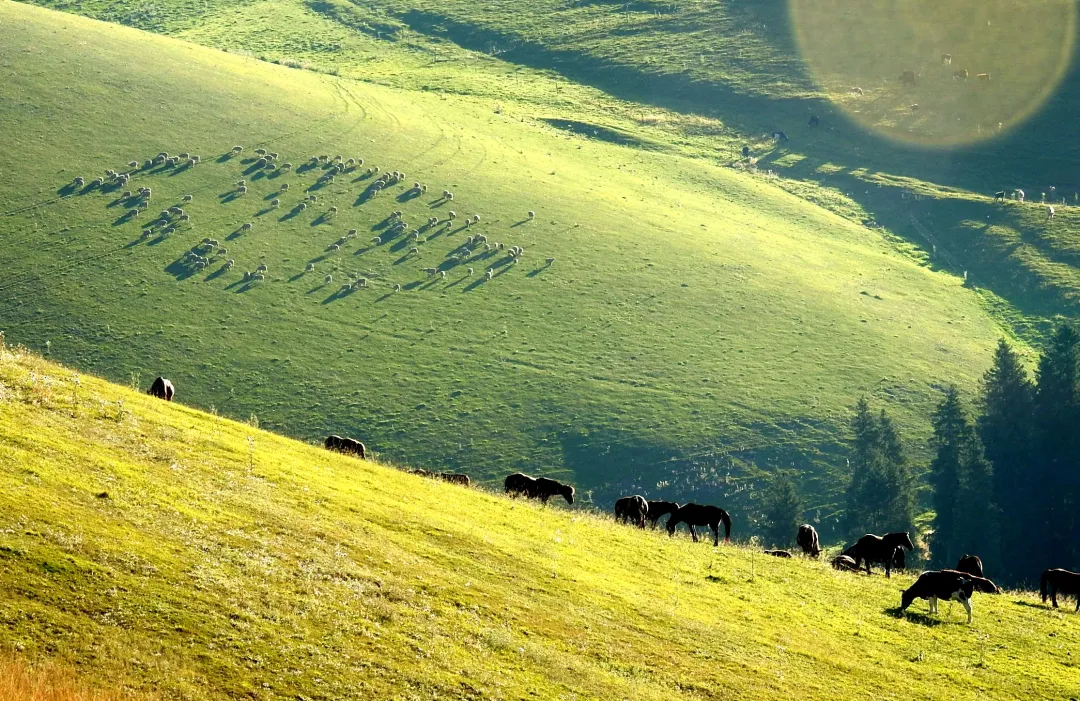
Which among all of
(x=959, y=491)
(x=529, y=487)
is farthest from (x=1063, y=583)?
(x=959, y=491)

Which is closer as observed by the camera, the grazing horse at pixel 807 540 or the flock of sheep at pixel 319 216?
the grazing horse at pixel 807 540

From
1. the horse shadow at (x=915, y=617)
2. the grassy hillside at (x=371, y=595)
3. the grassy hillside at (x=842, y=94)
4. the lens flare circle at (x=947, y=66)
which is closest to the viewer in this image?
the grassy hillside at (x=371, y=595)

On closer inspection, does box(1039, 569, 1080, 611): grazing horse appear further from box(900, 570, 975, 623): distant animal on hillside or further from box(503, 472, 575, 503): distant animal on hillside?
box(503, 472, 575, 503): distant animal on hillside

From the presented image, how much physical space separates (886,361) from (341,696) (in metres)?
91.0

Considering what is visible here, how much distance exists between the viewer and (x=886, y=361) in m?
99.1

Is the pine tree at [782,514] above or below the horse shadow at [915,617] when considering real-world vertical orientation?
below

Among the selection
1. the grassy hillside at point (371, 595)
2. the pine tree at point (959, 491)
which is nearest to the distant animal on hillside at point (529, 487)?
the grassy hillside at point (371, 595)

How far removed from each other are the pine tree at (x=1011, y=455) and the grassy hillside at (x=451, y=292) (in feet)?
18.1

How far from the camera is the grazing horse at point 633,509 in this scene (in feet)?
128

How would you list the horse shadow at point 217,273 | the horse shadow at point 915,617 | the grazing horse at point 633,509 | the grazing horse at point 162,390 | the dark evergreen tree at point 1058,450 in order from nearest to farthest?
1. the horse shadow at point 915,617
2. the grazing horse at point 162,390
3. the grazing horse at point 633,509
4. the dark evergreen tree at point 1058,450
5. the horse shadow at point 217,273

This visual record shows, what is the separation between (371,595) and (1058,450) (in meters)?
82.0

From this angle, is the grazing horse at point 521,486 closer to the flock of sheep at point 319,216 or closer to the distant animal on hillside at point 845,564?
the distant animal on hillside at point 845,564

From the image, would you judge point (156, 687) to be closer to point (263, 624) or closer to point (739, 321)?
point (263, 624)

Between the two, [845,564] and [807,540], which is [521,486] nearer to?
[807,540]
